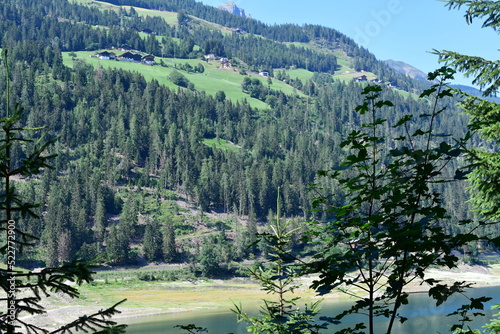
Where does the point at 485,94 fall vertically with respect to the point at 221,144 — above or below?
below

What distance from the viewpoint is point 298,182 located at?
168 meters

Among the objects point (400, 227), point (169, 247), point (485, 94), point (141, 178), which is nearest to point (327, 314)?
point (485, 94)

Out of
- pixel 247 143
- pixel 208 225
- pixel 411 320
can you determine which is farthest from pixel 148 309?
pixel 247 143

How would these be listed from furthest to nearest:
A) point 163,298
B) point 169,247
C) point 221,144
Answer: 1. point 221,144
2. point 169,247
3. point 163,298

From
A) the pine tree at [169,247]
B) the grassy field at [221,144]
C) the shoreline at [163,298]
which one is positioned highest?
the grassy field at [221,144]

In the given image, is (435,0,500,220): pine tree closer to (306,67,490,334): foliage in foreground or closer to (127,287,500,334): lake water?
(306,67,490,334): foliage in foreground

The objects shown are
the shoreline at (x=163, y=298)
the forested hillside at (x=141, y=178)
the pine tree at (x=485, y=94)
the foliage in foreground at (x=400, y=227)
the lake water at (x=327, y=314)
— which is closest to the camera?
the foliage in foreground at (x=400, y=227)

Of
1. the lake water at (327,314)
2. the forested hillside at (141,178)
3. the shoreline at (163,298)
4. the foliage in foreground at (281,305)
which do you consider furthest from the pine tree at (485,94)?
the forested hillside at (141,178)

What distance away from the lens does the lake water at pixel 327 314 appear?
175ft

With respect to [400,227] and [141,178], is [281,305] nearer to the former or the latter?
[400,227]

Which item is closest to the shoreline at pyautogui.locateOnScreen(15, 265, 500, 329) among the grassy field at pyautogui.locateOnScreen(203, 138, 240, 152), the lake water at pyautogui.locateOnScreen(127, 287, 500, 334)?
the lake water at pyautogui.locateOnScreen(127, 287, 500, 334)

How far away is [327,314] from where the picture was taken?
6147cm

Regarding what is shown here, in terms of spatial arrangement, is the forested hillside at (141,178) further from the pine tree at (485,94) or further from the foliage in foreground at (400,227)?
the foliage in foreground at (400,227)

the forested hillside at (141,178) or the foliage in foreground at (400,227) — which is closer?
the foliage in foreground at (400,227)
